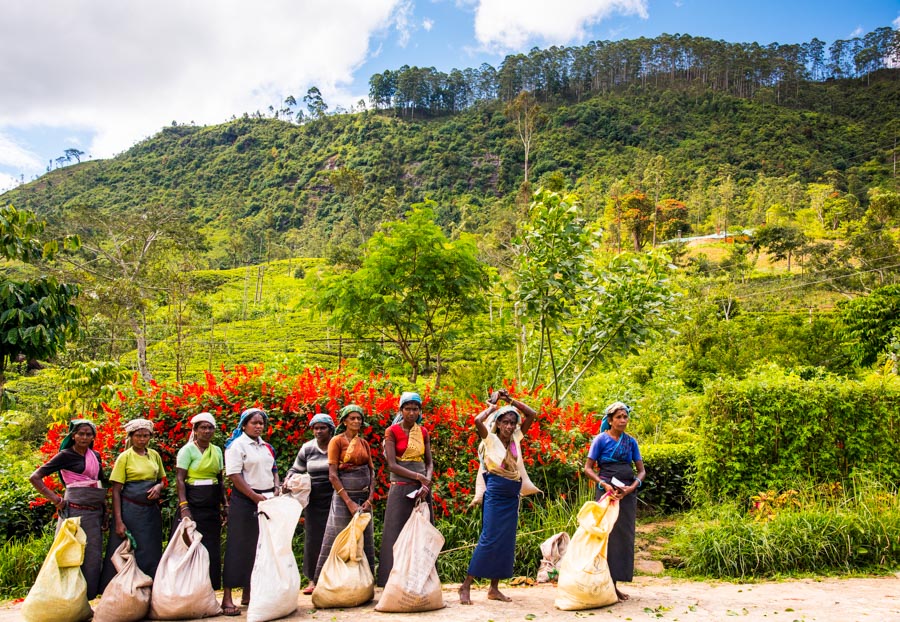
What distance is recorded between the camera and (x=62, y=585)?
4.04m

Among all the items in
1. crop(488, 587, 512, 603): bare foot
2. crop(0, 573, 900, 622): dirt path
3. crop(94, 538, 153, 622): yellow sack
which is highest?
crop(94, 538, 153, 622): yellow sack

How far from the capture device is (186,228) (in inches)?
938

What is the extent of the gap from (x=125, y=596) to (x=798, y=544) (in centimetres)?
542

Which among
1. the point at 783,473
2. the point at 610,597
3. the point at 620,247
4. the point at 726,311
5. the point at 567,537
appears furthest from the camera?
the point at 620,247

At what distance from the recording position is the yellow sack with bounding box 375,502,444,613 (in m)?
4.18

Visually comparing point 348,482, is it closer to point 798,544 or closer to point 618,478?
point 618,478

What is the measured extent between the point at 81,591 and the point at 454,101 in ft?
379

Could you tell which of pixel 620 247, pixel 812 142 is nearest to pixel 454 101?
pixel 812 142

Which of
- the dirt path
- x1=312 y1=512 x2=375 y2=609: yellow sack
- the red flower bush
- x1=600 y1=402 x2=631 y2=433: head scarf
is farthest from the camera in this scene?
the red flower bush

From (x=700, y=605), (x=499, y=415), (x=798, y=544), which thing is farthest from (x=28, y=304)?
(x=798, y=544)

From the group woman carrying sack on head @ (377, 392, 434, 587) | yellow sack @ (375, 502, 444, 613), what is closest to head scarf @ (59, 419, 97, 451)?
woman carrying sack on head @ (377, 392, 434, 587)

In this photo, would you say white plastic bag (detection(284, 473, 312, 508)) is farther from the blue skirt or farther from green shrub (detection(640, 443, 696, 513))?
green shrub (detection(640, 443, 696, 513))

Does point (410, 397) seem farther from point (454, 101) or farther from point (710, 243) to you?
point (454, 101)

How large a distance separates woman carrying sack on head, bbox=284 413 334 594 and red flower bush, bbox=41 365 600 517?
3.01ft
